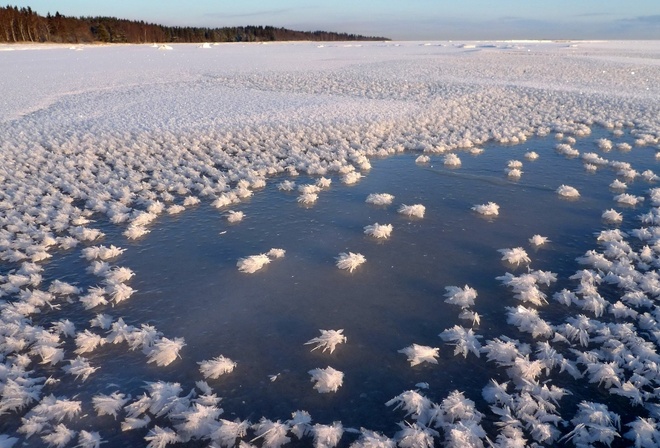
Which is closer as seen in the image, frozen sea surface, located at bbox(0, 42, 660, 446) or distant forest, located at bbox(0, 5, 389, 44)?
frozen sea surface, located at bbox(0, 42, 660, 446)

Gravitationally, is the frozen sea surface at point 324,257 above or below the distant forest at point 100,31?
below

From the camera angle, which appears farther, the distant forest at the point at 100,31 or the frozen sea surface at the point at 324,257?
the distant forest at the point at 100,31

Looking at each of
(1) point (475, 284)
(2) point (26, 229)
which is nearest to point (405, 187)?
(1) point (475, 284)

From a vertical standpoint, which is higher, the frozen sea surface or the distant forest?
the distant forest

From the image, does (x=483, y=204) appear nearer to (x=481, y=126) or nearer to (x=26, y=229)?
(x=481, y=126)
